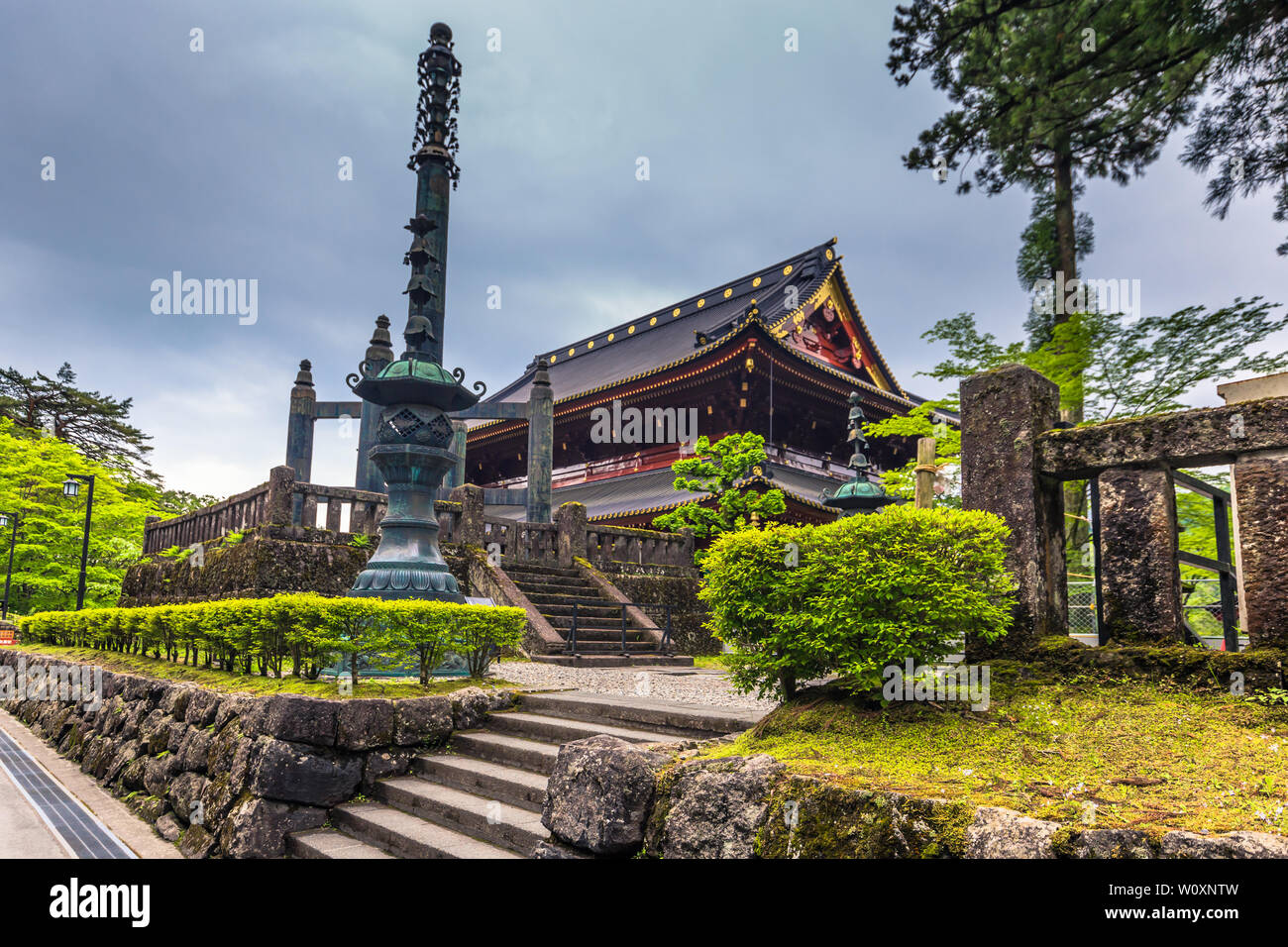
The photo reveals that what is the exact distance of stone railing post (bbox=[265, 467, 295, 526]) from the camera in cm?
1180

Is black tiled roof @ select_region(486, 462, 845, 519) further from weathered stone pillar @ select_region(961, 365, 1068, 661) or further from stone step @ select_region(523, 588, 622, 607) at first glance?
weathered stone pillar @ select_region(961, 365, 1068, 661)

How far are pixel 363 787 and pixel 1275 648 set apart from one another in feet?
18.6

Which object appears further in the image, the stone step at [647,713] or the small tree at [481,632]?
the small tree at [481,632]

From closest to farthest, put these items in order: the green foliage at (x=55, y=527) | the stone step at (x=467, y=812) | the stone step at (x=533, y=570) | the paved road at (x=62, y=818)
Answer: the stone step at (x=467, y=812) < the paved road at (x=62, y=818) < the stone step at (x=533, y=570) < the green foliage at (x=55, y=527)

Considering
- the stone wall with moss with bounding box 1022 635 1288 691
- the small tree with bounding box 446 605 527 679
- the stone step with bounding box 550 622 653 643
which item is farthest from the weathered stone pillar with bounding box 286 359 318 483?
the stone wall with moss with bounding box 1022 635 1288 691

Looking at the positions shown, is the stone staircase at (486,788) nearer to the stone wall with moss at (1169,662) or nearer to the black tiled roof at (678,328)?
the stone wall with moss at (1169,662)

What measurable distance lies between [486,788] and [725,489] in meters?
12.5

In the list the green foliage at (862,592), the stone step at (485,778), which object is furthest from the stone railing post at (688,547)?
the green foliage at (862,592)

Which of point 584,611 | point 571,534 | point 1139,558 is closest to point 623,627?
point 584,611

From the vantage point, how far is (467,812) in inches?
192

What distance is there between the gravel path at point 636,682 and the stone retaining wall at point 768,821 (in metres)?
2.75

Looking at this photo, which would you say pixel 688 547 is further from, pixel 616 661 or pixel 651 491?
pixel 616 661

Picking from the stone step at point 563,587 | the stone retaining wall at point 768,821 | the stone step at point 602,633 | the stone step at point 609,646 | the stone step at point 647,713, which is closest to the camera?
the stone retaining wall at point 768,821

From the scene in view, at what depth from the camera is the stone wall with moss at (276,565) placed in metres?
11.5
